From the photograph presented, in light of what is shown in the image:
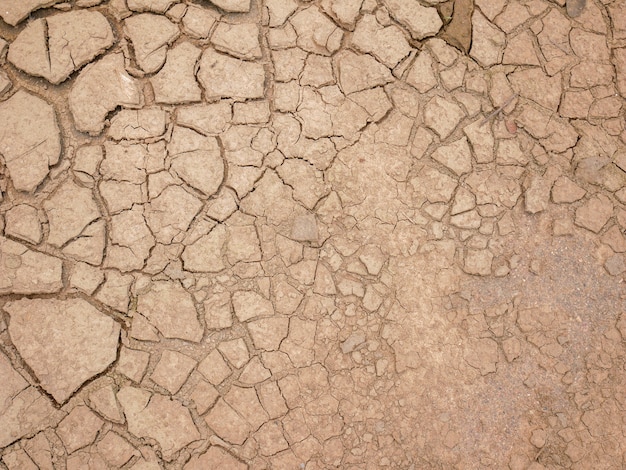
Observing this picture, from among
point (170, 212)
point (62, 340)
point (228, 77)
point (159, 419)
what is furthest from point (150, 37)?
point (159, 419)

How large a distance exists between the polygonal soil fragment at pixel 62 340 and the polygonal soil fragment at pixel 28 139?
512mm

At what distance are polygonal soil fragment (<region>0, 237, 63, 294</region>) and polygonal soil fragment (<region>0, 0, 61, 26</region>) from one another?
95 cm

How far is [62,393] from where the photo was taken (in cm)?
247

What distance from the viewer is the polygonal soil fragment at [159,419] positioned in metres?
2.47

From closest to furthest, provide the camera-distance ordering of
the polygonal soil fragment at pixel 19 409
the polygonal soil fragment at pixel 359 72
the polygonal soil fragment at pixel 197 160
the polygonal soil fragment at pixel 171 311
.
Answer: the polygonal soil fragment at pixel 19 409 → the polygonal soil fragment at pixel 171 311 → the polygonal soil fragment at pixel 197 160 → the polygonal soil fragment at pixel 359 72

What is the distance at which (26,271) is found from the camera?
2.53 metres

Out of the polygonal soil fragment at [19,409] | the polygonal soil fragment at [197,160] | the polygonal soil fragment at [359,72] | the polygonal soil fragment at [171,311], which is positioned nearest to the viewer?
the polygonal soil fragment at [19,409]

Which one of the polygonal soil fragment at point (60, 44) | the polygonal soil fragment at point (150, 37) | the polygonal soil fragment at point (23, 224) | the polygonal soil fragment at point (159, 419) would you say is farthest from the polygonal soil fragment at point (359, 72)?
the polygonal soil fragment at point (159, 419)

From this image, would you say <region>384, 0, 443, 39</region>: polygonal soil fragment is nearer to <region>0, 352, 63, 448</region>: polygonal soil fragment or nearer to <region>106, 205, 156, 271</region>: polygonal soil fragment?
<region>106, 205, 156, 271</region>: polygonal soil fragment

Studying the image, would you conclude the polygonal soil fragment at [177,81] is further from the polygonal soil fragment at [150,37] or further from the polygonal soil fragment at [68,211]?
the polygonal soil fragment at [68,211]

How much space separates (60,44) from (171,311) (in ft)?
4.10

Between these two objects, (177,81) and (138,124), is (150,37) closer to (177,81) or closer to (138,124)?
(177,81)

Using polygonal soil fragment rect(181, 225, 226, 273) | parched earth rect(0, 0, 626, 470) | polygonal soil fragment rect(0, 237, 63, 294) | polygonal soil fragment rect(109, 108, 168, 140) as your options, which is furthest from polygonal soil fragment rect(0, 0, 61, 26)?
polygonal soil fragment rect(181, 225, 226, 273)

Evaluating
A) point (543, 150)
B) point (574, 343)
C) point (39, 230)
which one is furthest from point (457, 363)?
point (39, 230)
